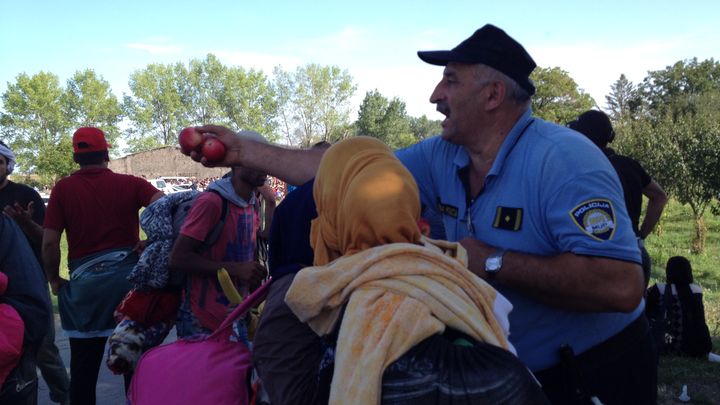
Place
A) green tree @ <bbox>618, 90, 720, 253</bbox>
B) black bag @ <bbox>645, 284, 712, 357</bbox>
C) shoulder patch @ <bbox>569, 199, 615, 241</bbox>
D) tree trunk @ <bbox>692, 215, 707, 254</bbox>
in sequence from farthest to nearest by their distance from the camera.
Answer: tree trunk @ <bbox>692, 215, 707, 254</bbox> < green tree @ <bbox>618, 90, 720, 253</bbox> < black bag @ <bbox>645, 284, 712, 357</bbox> < shoulder patch @ <bbox>569, 199, 615, 241</bbox>

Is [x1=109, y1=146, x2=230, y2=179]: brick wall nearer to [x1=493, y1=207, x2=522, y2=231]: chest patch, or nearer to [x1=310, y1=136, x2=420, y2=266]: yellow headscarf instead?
[x1=493, y1=207, x2=522, y2=231]: chest patch

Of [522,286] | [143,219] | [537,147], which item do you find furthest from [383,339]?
[143,219]

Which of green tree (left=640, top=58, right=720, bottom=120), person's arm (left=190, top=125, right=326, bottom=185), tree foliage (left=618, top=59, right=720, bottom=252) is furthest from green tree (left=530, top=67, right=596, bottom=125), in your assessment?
person's arm (left=190, top=125, right=326, bottom=185)

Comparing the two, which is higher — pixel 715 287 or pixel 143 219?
pixel 143 219

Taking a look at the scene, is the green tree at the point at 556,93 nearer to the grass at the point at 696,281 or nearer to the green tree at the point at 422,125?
the grass at the point at 696,281

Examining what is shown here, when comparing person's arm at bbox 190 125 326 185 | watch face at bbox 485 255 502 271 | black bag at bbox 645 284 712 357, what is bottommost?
black bag at bbox 645 284 712 357

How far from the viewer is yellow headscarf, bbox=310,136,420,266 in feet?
4.56

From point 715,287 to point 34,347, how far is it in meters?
10.4

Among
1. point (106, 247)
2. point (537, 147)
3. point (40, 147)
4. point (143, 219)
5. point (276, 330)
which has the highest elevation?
point (537, 147)

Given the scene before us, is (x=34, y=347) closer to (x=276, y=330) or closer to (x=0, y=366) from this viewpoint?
(x=0, y=366)

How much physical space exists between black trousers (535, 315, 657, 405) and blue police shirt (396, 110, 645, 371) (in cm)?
3

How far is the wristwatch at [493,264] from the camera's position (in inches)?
72.1

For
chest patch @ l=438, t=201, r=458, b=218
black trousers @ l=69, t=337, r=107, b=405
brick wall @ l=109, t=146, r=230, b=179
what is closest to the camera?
chest patch @ l=438, t=201, r=458, b=218

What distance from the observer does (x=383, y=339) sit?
1.23m
